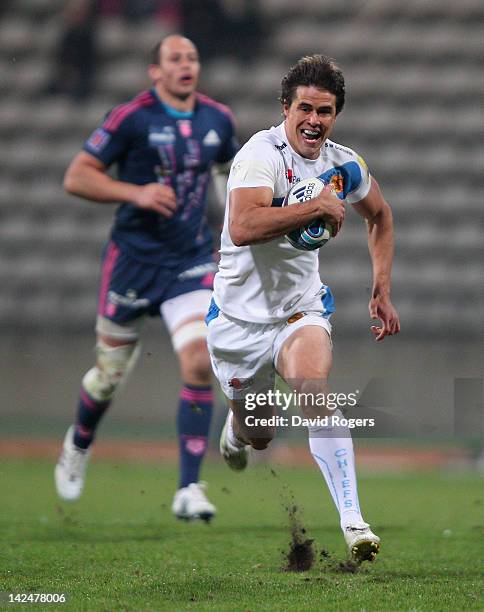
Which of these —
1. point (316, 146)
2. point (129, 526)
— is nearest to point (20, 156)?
point (129, 526)

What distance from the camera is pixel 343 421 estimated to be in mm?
4504

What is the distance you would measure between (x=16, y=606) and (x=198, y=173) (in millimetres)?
3466

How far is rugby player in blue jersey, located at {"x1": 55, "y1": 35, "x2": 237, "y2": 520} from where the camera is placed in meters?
6.53

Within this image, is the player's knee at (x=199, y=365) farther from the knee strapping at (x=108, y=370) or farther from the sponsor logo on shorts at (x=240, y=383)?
the sponsor logo on shorts at (x=240, y=383)

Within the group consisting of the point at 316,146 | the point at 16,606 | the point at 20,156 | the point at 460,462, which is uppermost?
the point at 20,156

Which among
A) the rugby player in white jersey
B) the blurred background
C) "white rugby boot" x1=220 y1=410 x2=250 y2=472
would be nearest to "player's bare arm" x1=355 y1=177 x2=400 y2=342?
the rugby player in white jersey

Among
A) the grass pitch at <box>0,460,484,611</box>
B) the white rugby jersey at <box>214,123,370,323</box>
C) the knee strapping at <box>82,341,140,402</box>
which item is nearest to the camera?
the grass pitch at <box>0,460,484,611</box>

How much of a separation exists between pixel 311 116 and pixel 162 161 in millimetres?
2230

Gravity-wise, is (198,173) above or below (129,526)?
above

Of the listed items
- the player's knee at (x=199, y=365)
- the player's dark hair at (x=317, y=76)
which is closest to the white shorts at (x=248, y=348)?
the player's dark hair at (x=317, y=76)

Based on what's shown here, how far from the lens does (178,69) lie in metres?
6.64

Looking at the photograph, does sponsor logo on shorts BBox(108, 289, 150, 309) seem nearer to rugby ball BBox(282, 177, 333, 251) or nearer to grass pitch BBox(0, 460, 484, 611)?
grass pitch BBox(0, 460, 484, 611)

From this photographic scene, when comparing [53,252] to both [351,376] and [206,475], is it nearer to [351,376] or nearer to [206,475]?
[351,376]

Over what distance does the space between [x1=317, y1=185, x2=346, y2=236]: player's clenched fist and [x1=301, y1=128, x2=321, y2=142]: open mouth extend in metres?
0.29
